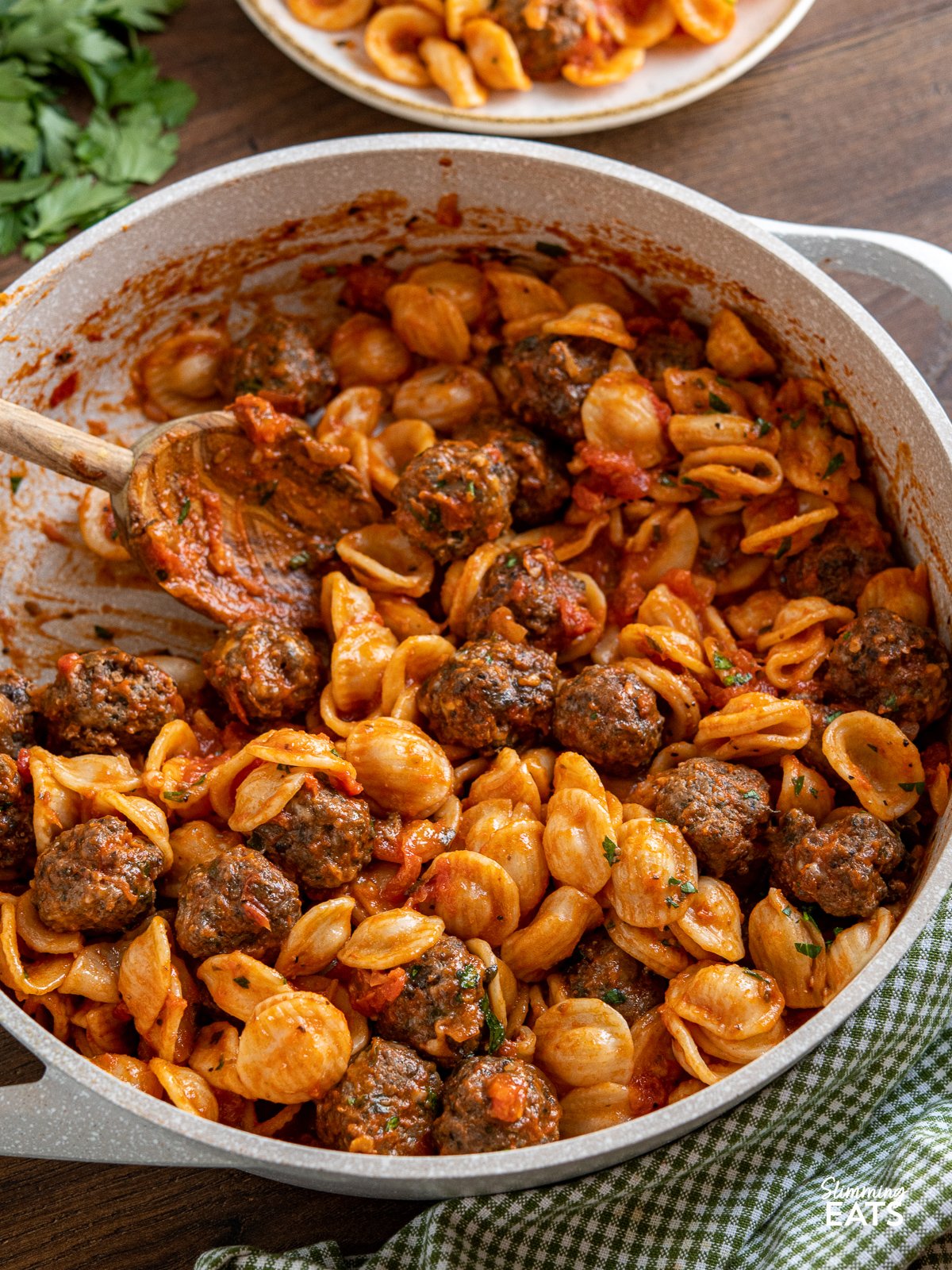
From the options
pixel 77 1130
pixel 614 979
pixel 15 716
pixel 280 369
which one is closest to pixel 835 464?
pixel 614 979

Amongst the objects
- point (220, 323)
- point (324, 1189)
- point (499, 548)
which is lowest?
point (324, 1189)

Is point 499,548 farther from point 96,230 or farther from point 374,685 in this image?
point 96,230

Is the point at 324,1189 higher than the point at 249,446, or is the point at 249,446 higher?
the point at 249,446

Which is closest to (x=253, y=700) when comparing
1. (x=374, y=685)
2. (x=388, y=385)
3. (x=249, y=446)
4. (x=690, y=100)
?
(x=374, y=685)

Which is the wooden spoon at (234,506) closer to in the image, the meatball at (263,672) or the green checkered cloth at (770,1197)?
the meatball at (263,672)

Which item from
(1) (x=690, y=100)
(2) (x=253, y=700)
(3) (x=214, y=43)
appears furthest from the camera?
(3) (x=214, y=43)

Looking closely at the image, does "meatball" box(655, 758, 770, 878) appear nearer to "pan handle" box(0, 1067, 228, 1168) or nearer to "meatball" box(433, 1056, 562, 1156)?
"meatball" box(433, 1056, 562, 1156)
